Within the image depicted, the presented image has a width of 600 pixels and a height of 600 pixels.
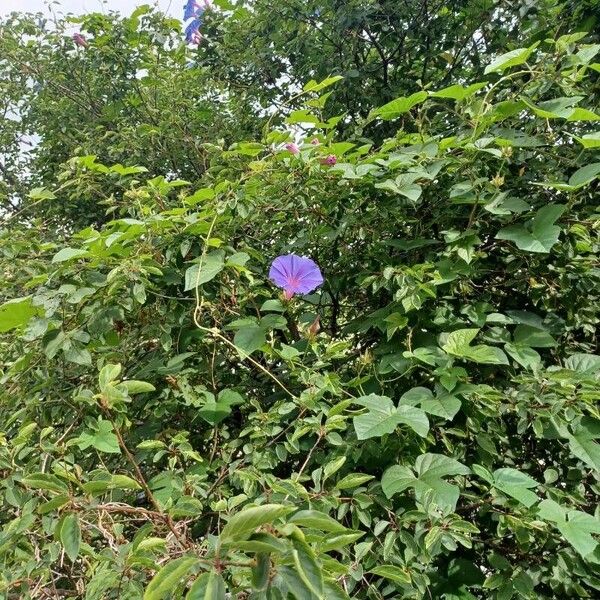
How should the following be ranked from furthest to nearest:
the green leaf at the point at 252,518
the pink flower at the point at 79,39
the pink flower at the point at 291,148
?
the pink flower at the point at 79,39 < the pink flower at the point at 291,148 < the green leaf at the point at 252,518

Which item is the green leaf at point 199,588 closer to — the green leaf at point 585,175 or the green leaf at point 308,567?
the green leaf at point 308,567

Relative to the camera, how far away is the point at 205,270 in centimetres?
104

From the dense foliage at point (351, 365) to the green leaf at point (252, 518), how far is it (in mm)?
208

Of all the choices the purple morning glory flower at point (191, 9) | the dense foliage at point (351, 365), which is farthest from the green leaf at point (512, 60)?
the purple morning glory flower at point (191, 9)

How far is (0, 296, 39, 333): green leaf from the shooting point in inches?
40.5

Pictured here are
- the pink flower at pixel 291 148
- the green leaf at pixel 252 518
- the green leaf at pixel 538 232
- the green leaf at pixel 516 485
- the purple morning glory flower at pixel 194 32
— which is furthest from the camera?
the purple morning glory flower at pixel 194 32

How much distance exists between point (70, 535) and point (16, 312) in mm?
519

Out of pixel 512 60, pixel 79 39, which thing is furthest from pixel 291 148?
pixel 79 39

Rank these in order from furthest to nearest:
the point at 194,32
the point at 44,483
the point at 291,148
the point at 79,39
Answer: the point at 79,39 → the point at 194,32 → the point at 291,148 → the point at 44,483

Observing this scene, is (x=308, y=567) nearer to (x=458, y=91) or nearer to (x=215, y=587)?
(x=215, y=587)

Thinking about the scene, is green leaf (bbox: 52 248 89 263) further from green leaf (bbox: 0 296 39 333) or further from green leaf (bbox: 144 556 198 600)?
green leaf (bbox: 144 556 198 600)

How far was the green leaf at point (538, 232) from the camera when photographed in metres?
1.00

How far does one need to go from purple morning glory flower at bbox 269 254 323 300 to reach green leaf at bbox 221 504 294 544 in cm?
68

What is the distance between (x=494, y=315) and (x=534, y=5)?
44.8 inches
